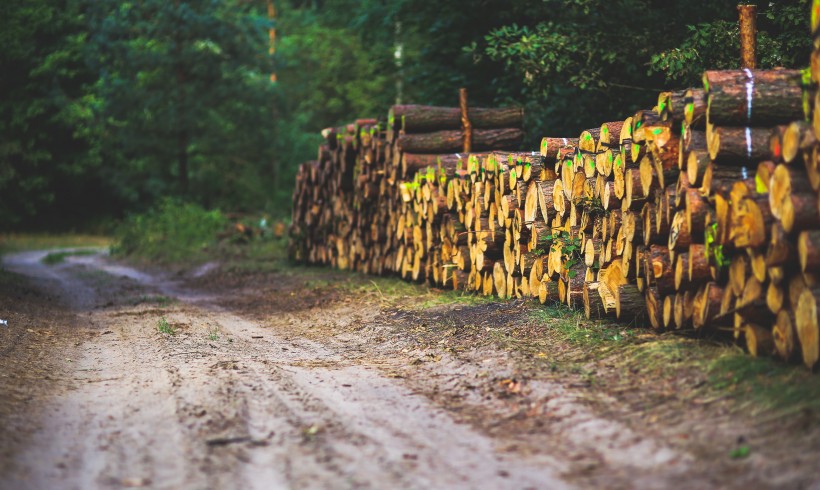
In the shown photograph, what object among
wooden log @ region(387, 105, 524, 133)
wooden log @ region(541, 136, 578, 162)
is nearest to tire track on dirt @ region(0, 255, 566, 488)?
wooden log @ region(541, 136, 578, 162)

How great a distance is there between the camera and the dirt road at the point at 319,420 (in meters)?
4.28

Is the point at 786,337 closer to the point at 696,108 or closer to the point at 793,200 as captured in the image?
the point at 793,200

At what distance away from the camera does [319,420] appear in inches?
211

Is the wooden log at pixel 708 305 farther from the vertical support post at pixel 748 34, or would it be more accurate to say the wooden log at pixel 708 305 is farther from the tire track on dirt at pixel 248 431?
the vertical support post at pixel 748 34

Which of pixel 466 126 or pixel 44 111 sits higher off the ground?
pixel 44 111

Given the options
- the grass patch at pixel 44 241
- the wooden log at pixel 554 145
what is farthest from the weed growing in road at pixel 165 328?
the grass patch at pixel 44 241

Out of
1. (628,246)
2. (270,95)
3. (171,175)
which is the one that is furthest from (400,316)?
(171,175)

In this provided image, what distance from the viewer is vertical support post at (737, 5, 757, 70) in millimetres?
7668

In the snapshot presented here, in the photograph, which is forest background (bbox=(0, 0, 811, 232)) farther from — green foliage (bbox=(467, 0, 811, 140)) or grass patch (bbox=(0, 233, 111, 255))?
grass patch (bbox=(0, 233, 111, 255))

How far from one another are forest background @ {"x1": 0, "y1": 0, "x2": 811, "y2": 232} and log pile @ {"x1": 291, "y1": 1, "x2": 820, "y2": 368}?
4794 mm

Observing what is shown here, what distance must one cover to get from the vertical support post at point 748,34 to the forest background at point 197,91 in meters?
6.91

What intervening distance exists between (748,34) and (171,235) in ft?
70.1

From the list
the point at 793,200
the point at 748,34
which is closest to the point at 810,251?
the point at 793,200

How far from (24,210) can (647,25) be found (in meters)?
29.5
